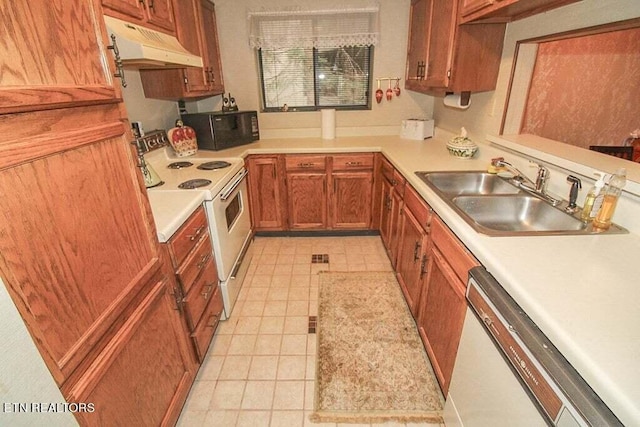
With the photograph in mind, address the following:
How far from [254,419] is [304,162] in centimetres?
194

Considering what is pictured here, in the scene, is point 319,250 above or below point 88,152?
below

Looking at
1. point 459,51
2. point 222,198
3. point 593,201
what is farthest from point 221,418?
point 459,51

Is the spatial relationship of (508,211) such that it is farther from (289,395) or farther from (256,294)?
(256,294)

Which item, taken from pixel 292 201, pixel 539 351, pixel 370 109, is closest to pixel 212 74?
pixel 292 201

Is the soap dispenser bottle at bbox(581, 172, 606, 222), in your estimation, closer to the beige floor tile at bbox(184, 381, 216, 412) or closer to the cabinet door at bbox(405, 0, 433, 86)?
the cabinet door at bbox(405, 0, 433, 86)

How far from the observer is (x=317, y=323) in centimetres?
196

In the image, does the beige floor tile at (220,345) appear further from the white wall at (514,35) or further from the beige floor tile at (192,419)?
the white wall at (514,35)

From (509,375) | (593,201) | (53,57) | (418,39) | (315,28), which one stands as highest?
(315,28)

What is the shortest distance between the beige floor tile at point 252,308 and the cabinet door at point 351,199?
112 centimetres

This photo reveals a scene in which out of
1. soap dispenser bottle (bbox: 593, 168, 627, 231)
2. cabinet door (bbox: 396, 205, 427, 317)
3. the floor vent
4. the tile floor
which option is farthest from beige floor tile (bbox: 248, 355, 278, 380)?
soap dispenser bottle (bbox: 593, 168, 627, 231)

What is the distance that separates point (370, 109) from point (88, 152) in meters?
2.73

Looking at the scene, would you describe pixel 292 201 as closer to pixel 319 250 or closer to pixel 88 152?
pixel 319 250

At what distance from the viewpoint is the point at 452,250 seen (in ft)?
4.17

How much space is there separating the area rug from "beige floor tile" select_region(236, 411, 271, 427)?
21 cm
